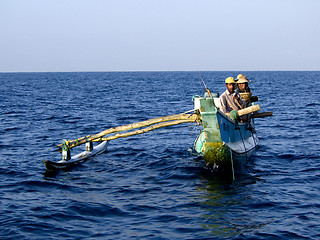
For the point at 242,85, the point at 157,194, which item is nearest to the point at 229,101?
the point at 242,85

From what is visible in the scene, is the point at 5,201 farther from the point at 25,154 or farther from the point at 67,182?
the point at 25,154

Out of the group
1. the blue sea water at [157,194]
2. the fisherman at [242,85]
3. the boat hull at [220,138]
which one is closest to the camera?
the blue sea water at [157,194]

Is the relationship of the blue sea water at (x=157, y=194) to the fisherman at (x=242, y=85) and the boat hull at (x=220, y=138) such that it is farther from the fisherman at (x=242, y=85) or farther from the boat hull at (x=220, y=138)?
the fisherman at (x=242, y=85)

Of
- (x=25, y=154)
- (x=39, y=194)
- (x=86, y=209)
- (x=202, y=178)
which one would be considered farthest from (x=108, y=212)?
(x=25, y=154)

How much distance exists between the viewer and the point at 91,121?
25.4m

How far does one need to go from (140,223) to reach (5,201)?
157 inches

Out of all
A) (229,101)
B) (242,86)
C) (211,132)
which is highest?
(242,86)

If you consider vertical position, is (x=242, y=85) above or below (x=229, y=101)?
above

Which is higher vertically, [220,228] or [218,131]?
[218,131]

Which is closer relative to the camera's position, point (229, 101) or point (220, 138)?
point (220, 138)

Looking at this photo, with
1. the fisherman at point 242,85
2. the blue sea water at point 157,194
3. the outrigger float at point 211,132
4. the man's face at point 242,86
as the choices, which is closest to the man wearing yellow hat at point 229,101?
the outrigger float at point 211,132

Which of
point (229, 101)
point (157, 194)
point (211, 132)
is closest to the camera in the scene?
point (157, 194)

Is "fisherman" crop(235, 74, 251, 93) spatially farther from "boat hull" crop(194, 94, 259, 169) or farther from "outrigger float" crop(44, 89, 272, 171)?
"boat hull" crop(194, 94, 259, 169)

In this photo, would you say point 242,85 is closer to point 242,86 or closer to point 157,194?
point 242,86
